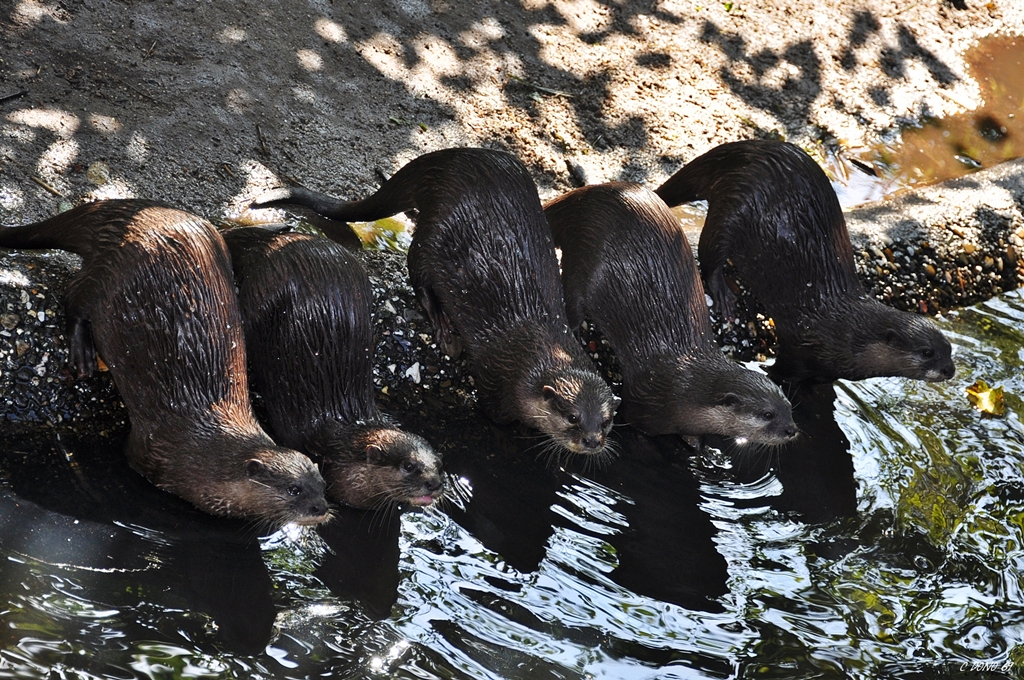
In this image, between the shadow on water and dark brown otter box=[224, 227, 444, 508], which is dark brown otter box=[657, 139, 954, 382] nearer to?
the shadow on water

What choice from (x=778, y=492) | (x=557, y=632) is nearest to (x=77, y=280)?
(x=557, y=632)

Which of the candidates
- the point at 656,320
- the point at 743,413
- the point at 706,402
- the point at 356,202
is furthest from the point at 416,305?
the point at 743,413

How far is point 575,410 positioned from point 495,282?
0.53 m

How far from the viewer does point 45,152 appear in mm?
3535

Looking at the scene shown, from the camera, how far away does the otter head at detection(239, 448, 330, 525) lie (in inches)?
108

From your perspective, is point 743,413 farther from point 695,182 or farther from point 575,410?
point 695,182

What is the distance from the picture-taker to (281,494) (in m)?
2.74

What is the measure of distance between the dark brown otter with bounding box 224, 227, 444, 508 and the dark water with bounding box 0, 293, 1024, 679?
185mm

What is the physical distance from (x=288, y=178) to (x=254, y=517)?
158 cm

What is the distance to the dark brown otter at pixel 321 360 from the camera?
302 cm

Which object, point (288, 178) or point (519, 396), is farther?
point (288, 178)

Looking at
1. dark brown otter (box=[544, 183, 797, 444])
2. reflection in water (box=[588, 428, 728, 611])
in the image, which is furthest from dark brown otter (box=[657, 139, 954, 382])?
reflection in water (box=[588, 428, 728, 611])

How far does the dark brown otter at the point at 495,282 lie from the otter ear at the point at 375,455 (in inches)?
22.7

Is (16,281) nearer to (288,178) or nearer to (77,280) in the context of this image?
(77,280)
